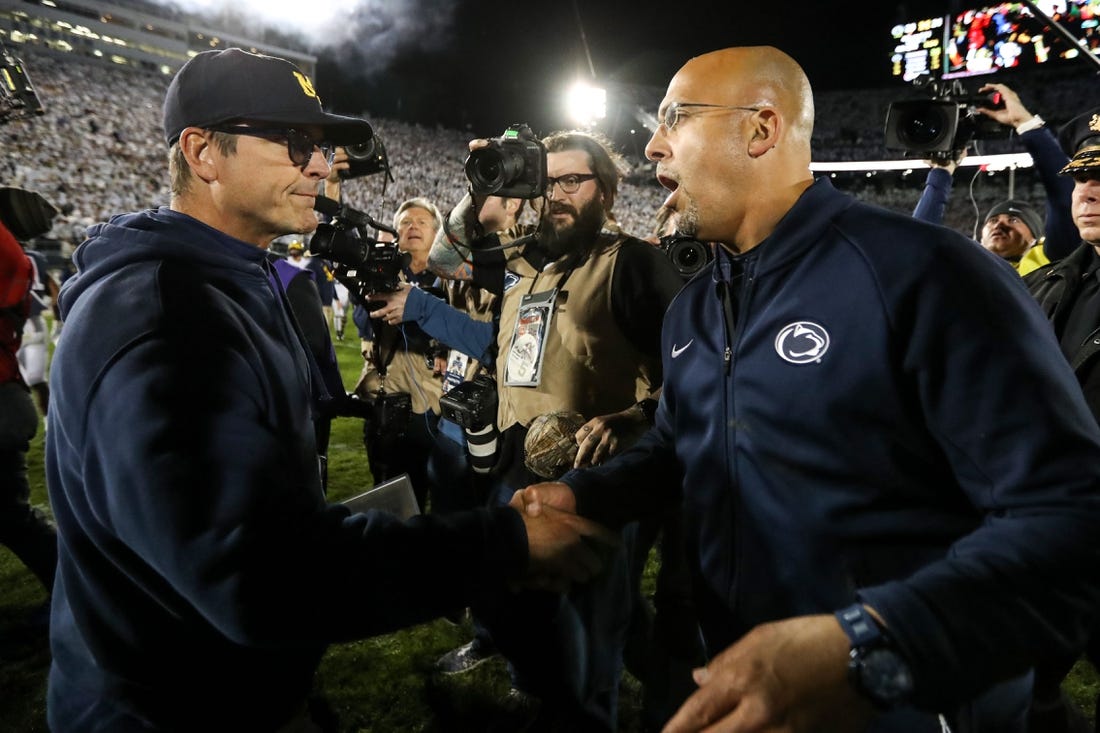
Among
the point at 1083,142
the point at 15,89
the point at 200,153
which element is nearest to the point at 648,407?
the point at 200,153

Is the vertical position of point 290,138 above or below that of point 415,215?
above

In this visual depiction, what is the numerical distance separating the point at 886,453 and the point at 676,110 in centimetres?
92

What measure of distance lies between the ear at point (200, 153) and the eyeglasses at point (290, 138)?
0.04m

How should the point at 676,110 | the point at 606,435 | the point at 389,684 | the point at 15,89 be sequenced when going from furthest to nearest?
the point at 15,89 < the point at 389,684 < the point at 606,435 < the point at 676,110

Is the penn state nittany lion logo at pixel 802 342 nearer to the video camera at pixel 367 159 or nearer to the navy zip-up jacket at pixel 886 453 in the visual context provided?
the navy zip-up jacket at pixel 886 453

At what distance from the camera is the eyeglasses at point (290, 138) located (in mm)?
1491

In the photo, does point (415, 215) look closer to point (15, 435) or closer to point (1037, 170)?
point (15, 435)

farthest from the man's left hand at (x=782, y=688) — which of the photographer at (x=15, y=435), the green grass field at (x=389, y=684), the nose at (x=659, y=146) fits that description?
the photographer at (x=15, y=435)

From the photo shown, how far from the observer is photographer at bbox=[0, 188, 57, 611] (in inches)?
118

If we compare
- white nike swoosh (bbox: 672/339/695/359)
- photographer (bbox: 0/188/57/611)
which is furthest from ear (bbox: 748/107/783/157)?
photographer (bbox: 0/188/57/611)

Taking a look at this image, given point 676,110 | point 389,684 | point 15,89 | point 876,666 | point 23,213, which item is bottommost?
point 389,684

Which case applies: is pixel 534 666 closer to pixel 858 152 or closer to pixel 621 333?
pixel 621 333

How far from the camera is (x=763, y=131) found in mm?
1484

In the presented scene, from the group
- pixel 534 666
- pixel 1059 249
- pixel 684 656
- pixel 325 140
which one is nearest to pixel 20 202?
pixel 325 140
